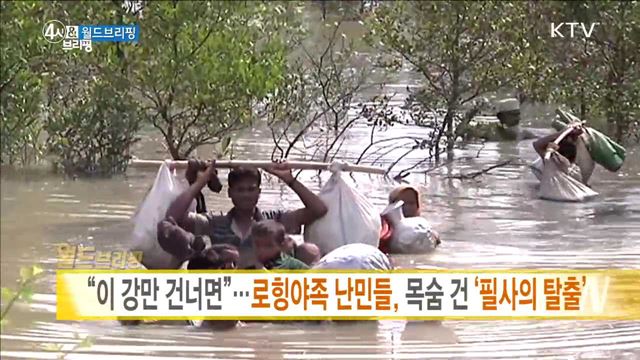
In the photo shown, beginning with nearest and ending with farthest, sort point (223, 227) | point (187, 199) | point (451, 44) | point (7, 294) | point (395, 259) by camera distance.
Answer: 1. point (7, 294)
2. point (187, 199)
3. point (223, 227)
4. point (395, 259)
5. point (451, 44)

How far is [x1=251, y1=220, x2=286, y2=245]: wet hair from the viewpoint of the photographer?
3051 millimetres

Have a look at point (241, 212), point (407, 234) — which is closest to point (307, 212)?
point (241, 212)

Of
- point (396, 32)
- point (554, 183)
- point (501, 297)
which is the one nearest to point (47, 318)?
point (501, 297)

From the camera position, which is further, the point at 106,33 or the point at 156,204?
the point at 156,204

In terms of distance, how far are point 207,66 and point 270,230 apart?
1067 mm

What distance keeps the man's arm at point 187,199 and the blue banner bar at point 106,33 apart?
1.67 ft

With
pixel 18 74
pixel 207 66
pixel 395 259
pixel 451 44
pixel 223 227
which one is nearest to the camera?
pixel 18 74

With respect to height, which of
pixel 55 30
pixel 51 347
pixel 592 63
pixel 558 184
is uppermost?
Answer: pixel 55 30

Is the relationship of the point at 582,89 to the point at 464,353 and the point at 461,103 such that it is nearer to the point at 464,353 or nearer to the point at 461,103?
the point at 461,103

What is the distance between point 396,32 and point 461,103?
2.34ft

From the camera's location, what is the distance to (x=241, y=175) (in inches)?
127

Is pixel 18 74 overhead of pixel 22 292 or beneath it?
overhead

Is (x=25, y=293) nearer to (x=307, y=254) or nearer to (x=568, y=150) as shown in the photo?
(x=307, y=254)

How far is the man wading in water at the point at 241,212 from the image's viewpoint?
3.09 meters
